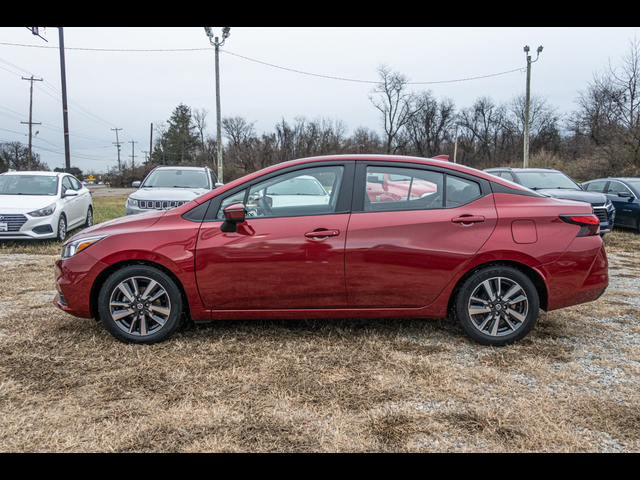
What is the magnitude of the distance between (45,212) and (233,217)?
7.30 metres

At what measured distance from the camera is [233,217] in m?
3.85

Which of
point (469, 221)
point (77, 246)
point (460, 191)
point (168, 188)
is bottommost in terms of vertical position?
point (77, 246)

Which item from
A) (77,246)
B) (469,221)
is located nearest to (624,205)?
(469,221)

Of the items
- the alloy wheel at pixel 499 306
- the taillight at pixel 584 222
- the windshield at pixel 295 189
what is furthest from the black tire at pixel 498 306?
the windshield at pixel 295 189

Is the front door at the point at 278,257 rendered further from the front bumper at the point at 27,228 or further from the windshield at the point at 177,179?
the windshield at the point at 177,179

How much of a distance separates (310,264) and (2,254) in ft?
24.3

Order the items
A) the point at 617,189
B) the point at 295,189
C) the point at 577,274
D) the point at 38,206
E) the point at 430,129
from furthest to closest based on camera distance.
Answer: the point at 430,129, the point at 617,189, the point at 38,206, the point at 295,189, the point at 577,274

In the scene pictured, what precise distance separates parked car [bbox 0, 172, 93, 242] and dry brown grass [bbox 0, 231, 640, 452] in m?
5.24

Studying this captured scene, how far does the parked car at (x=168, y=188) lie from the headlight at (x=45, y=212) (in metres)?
1.38

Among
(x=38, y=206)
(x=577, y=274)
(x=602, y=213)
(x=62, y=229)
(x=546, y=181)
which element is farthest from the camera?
(x=546, y=181)

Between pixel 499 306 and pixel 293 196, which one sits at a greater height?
pixel 293 196

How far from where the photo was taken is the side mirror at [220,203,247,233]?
3.83 meters

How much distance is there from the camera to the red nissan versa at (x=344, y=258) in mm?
3896

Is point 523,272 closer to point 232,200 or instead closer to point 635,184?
point 232,200
